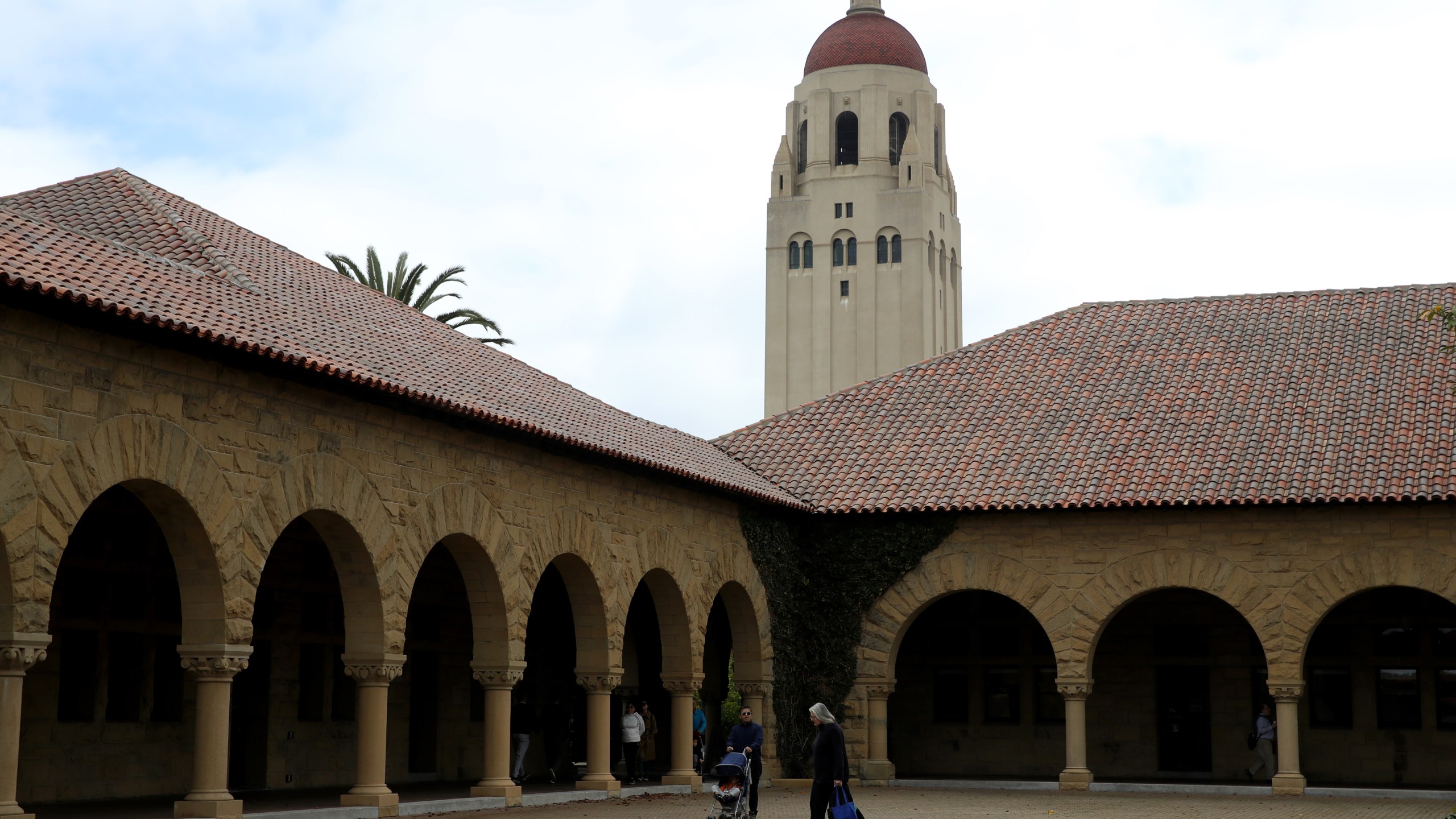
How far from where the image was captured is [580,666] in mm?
20406

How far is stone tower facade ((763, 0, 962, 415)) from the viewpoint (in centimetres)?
6750

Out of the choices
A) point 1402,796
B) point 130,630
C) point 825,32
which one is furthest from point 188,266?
point 825,32

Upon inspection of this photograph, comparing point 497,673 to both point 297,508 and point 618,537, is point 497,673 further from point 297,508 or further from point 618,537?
point 297,508

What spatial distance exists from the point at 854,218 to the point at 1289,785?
1871 inches

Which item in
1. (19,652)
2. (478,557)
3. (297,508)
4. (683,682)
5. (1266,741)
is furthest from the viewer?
(1266,741)

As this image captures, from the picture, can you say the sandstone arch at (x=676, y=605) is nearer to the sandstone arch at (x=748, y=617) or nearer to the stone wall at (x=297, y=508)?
the stone wall at (x=297, y=508)

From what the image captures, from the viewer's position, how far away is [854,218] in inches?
2685

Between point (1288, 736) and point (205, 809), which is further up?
point (1288, 736)

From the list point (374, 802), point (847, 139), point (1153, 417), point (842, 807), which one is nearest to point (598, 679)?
point (374, 802)

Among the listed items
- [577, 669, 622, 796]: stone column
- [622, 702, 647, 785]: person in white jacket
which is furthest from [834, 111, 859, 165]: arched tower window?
[577, 669, 622, 796]: stone column

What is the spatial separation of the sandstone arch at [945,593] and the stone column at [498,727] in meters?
7.52

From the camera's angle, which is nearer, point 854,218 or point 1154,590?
point 1154,590

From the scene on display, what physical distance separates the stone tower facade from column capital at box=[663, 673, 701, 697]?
1801 inches

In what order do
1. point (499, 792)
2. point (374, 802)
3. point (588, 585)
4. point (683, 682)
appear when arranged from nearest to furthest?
point (374, 802) → point (499, 792) → point (588, 585) → point (683, 682)
